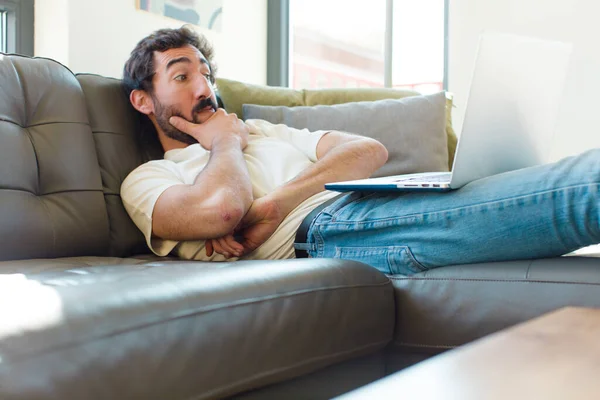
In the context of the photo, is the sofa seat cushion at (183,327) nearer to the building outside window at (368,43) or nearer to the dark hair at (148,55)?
the dark hair at (148,55)

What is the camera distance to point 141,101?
71.0 inches

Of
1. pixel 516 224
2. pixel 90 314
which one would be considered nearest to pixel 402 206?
pixel 516 224

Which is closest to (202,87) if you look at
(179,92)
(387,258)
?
(179,92)

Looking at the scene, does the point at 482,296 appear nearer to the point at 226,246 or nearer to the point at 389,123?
the point at 226,246

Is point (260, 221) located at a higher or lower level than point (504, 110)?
lower

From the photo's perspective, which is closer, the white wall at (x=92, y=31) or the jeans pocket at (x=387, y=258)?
the jeans pocket at (x=387, y=258)

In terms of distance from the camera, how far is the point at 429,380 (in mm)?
441

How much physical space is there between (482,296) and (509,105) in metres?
0.36

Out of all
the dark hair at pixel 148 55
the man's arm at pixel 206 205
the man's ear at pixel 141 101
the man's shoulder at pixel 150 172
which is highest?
the dark hair at pixel 148 55

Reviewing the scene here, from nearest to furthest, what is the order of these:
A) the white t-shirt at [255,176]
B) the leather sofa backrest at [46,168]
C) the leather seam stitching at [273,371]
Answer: the leather seam stitching at [273,371] < the leather sofa backrest at [46,168] < the white t-shirt at [255,176]

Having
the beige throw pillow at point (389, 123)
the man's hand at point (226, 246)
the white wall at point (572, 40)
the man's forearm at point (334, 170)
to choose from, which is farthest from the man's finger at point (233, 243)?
the white wall at point (572, 40)

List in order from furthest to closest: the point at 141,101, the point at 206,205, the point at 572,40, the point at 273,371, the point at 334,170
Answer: the point at 572,40 → the point at 141,101 → the point at 334,170 → the point at 206,205 → the point at 273,371

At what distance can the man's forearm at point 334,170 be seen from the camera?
1574 mm

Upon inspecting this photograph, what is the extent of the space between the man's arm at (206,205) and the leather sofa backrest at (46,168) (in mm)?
191
